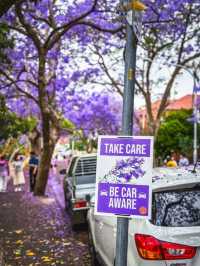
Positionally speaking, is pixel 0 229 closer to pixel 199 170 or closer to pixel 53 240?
pixel 53 240

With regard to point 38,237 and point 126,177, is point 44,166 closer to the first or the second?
point 38,237

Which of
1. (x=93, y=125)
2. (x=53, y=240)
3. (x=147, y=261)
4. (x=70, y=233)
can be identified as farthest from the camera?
(x=93, y=125)

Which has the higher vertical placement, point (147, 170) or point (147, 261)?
point (147, 170)

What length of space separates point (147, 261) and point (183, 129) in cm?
4386


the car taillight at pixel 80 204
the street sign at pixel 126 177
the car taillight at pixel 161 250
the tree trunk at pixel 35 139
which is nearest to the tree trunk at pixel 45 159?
the car taillight at pixel 80 204

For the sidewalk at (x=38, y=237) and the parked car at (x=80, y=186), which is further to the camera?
the parked car at (x=80, y=186)

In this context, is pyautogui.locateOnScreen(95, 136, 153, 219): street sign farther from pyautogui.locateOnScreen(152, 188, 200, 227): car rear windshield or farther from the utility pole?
pyautogui.locateOnScreen(152, 188, 200, 227): car rear windshield

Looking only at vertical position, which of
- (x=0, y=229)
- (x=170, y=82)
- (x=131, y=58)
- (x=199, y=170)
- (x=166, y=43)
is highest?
(x=166, y=43)

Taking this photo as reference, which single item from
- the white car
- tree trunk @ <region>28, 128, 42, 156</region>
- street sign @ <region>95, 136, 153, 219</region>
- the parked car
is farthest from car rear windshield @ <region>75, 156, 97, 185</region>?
tree trunk @ <region>28, 128, 42, 156</region>

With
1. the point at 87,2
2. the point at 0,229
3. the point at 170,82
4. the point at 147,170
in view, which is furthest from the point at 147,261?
the point at 170,82

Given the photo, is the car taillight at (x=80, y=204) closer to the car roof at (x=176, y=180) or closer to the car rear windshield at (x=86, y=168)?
the car rear windshield at (x=86, y=168)

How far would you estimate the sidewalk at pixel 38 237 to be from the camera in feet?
27.9

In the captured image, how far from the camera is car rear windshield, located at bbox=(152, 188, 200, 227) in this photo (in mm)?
4633

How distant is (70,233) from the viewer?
10836 mm
